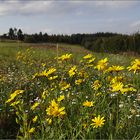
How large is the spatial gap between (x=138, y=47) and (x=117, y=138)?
738 inches

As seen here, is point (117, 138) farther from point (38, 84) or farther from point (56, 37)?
point (56, 37)

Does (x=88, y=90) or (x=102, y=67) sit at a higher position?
(x=102, y=67)

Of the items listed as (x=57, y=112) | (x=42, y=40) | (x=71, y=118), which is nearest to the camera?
(x=57, y=112)

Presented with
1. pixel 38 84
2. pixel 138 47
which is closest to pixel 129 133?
pixel 38 84

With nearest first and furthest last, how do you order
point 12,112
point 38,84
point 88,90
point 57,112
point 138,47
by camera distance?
1. point 57,112
2. point 12,112
3. point 88,90
4. point 38,84
5. point 138,47

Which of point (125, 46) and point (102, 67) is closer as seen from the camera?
point (102, 67)

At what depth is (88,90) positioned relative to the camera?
5.79 meters

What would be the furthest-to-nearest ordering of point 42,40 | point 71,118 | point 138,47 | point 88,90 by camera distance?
point 42,40
point 138,47
point 88,90
point 71,118

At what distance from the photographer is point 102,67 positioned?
4809mm

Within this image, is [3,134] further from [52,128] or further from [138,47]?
[138,47]

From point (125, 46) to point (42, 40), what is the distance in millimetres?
11207

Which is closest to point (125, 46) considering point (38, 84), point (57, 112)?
point (38, 84)

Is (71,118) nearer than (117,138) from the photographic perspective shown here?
No

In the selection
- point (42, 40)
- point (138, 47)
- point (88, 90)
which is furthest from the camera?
point (42, 40)
